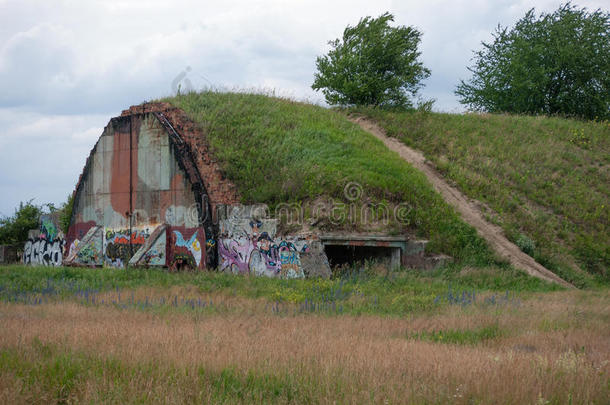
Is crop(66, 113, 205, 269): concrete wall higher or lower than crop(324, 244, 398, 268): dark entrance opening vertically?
higher

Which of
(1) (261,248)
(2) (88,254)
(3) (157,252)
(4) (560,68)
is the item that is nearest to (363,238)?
(1) (261,248)

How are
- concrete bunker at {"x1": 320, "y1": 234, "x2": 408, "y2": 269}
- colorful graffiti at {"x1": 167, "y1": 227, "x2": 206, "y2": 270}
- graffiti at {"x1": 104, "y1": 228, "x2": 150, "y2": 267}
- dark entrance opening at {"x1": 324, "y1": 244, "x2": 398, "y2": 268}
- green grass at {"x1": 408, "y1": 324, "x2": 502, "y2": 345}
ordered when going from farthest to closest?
graffiti at {"x1": 104, "y1": 228, "x2": 150, "y2": 267}
colorful graffiti at {"x1": 167, "y1": 227, "x2": 206, "y2": 270}
dark entrance opening at {"x1": 324, "y1": 244, "x2": 398, "y2": 268}
concrete bunker at {"x1": 320, "y1": 234, "x2": 408, "y2": 269}
green grass at {"x1": 408, "y1": 324, "x2": 502, "y2": 345}

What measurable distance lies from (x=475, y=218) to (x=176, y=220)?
1157 cm

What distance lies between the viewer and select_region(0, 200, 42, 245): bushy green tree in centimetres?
2828

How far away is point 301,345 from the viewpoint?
8039 millimetres

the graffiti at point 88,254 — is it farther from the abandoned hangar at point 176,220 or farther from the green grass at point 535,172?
the green grass at point 535,172

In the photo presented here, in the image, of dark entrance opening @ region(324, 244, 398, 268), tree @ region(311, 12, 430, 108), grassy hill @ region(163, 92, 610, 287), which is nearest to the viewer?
dark entrance opening @ region(324, 244, 398, 268)

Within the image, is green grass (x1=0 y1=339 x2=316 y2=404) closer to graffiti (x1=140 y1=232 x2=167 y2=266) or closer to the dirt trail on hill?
graffiti (x1=140 y1=232 x2=167 y2=266)

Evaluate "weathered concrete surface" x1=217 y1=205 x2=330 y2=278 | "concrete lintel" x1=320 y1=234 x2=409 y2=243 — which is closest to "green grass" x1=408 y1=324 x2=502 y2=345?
"weathered concrete surface" x1=217 y1=205 x2=330 y2=278

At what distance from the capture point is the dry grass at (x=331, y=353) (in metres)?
5.98

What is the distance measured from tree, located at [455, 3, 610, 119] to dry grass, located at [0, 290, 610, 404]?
32.0 m

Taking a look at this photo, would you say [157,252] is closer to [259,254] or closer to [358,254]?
[259,254]

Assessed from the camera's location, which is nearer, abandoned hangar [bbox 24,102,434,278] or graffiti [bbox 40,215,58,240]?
abandoned hangar [bbox 24,102,434,278]

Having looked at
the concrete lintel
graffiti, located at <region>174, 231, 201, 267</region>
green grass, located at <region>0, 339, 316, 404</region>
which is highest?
the concrete lintel
